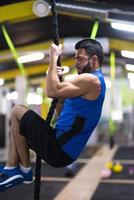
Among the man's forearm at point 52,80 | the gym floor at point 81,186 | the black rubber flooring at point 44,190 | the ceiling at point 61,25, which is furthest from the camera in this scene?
the gym floor at point 81,186

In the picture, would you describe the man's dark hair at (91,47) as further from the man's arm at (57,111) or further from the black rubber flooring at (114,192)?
the black rubber flooring at (114,192)

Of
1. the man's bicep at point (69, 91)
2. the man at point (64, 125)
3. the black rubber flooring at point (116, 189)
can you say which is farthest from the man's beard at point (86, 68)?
the black rubber flooring at point (116, 189)

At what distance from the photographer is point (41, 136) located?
2.96m

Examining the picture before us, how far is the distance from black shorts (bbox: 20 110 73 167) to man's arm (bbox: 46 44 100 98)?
0.25m

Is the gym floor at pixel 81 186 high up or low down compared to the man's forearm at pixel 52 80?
down

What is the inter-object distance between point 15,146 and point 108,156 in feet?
27.7

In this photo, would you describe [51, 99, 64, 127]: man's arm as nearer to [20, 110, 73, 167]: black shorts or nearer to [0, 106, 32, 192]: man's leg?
[20, 110, 73, 167]: black shorts

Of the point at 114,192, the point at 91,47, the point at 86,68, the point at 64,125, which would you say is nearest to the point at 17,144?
the point at 64,125

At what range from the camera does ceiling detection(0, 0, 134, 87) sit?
5.23m

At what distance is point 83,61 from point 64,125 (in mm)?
453

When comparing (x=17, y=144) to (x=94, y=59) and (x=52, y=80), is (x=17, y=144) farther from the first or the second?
(x=94, y=59)

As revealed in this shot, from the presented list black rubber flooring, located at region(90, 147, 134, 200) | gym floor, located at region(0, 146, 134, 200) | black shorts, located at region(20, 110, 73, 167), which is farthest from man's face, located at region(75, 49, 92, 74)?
black rubber flooring, located at region(90, 147, 134, 200)

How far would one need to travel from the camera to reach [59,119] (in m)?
3.02

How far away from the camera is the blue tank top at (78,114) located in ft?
9.63
